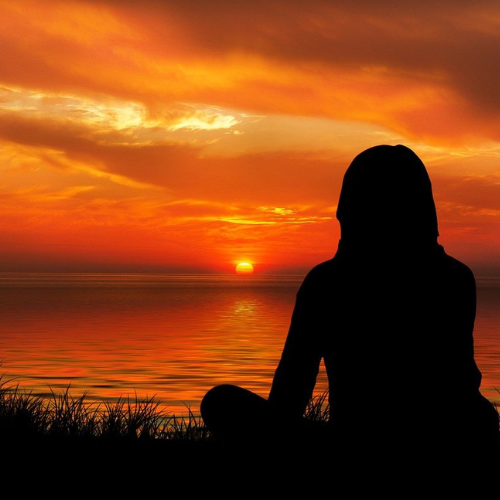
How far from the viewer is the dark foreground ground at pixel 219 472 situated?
3.91 m

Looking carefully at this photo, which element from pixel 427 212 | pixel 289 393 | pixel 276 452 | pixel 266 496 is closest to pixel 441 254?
pixel 427 212

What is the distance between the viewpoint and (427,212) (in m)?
3.84

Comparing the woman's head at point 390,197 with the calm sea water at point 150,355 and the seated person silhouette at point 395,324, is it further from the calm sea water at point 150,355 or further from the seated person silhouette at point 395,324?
the calm sea water at point 150,355

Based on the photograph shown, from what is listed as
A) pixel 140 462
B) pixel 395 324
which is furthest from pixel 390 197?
pixel 140 462

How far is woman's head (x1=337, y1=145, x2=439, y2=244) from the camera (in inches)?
149

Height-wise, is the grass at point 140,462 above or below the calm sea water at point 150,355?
above

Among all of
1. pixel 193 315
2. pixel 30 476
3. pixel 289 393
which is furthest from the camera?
pixel 193 315

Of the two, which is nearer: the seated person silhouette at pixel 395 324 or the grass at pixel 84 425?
the seated person silhouette at pixel 395 324

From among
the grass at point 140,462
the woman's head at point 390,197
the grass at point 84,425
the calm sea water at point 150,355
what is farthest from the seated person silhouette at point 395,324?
the calm sea water at point 150,355

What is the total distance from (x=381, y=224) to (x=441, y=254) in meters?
0.33

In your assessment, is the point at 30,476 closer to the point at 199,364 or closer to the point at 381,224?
the point at 381,224

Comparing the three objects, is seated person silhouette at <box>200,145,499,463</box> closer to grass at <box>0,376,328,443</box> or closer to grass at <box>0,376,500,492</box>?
grass at <box>0,376,500,492</box>

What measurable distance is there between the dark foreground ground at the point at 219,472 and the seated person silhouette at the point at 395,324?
0.28 ft

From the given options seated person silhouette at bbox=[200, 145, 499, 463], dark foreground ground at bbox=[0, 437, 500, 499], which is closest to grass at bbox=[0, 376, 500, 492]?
dark foreground ground at bbox=[0, 437, 500, 499]
